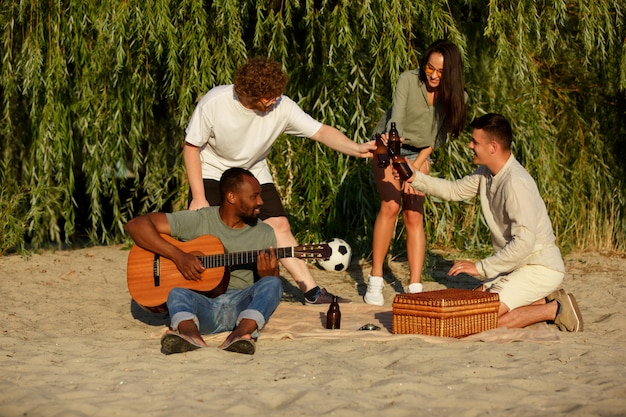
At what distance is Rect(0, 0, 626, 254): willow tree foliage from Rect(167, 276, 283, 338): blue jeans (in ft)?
9.37

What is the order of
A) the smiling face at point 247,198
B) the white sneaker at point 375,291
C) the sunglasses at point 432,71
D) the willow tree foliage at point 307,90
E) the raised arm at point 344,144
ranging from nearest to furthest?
the smiling face at point 247,198 → the raised arm at point 344,144 → the sunglasses at point 432,71 → the white sneaker at point 375,291 → the willow tree foliage at point 307,90

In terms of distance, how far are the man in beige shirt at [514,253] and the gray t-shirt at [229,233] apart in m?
1.30

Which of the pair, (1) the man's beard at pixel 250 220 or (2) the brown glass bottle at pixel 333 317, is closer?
(1) the man's beard at pixel 250 220

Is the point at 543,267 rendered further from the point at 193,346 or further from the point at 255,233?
the point at 193,346

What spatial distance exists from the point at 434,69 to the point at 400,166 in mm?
769

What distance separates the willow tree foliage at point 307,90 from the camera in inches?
321

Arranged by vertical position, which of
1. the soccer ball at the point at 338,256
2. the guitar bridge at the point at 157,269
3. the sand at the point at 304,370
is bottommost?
the sand at the point at 304,370

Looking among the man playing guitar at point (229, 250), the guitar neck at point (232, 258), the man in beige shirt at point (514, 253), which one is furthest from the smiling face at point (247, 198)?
the man in beige shirt at point (514, 253)

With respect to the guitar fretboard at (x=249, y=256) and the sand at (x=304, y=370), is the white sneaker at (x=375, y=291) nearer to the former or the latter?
the sand at (x=304, y=370)

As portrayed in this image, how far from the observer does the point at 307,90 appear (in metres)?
8.73

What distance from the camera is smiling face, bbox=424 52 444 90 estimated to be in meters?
6.45

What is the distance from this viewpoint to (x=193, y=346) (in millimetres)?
5266

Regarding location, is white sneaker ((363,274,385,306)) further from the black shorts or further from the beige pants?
the beige pants

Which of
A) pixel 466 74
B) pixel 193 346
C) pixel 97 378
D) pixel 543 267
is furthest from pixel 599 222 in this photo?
pixel 97 378
